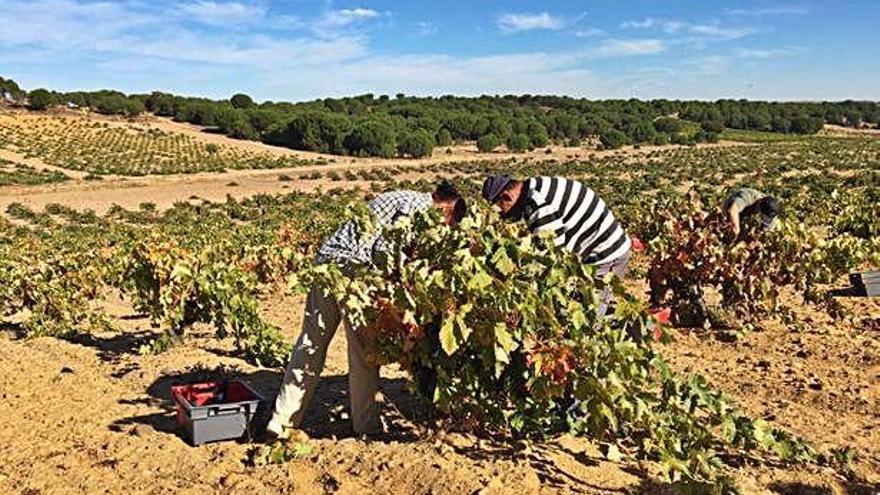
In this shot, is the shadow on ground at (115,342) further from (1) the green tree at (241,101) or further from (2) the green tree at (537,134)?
(1) the green tree at (241,101)

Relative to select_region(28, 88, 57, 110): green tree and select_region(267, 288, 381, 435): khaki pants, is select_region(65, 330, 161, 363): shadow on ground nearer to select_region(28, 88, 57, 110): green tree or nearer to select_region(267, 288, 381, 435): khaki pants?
select_region(267, 288, 381, 435): khaki pants

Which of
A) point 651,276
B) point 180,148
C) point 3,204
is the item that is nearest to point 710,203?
point 651,276

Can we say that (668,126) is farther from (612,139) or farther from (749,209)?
(749,209)

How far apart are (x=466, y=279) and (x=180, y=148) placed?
69.1 metres

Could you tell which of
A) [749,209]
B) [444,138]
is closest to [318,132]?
[444,138]

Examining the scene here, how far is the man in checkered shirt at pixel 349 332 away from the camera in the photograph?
4.11 metres

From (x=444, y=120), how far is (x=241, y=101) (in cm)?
2991

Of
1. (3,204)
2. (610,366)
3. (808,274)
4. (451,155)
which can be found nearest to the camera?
(610,366)

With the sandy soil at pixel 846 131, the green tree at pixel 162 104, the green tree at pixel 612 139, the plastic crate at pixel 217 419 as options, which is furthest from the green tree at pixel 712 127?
the plastic crate at pixel 217 419

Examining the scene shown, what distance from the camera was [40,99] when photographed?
84.4m

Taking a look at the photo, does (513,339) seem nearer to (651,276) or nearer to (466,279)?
(466,279)

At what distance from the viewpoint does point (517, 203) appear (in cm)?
432

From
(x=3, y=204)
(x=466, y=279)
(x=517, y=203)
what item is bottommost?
(x=3, y=204)

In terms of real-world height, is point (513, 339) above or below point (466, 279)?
below
